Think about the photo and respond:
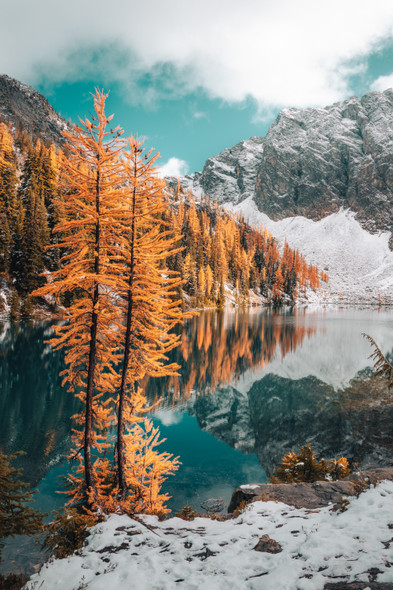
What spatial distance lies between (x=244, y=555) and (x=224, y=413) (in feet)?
64.6

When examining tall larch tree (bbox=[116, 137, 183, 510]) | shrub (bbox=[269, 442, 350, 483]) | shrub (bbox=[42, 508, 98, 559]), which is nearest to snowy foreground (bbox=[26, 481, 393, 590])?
shrub (bbox=[42, 508, 98, 559])

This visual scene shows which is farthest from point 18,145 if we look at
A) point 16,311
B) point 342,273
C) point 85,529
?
point 342,273

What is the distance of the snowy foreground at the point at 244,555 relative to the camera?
14.4 feet

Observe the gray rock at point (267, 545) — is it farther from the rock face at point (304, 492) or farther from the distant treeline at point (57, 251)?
the distant treeline at point (57, 251)

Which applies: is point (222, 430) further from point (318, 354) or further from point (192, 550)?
point (318, 354)

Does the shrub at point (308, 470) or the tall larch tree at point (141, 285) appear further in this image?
the shrub at point (308, 470)

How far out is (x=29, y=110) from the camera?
158 metres

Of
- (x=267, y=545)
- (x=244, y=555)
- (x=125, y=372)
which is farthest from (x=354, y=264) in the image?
(x=244, y=555)

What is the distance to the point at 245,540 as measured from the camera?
5980 mm

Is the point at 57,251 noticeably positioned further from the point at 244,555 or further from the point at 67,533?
the point at 244,555

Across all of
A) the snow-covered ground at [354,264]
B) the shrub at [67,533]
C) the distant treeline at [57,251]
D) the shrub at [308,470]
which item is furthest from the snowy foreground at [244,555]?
the snow-covered ground at [354,264]

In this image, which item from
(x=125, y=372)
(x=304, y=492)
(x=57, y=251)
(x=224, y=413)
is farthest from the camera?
(x=57, y=251)

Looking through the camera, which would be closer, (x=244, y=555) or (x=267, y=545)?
(x=244, y=555)

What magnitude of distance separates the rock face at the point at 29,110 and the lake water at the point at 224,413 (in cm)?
15120
